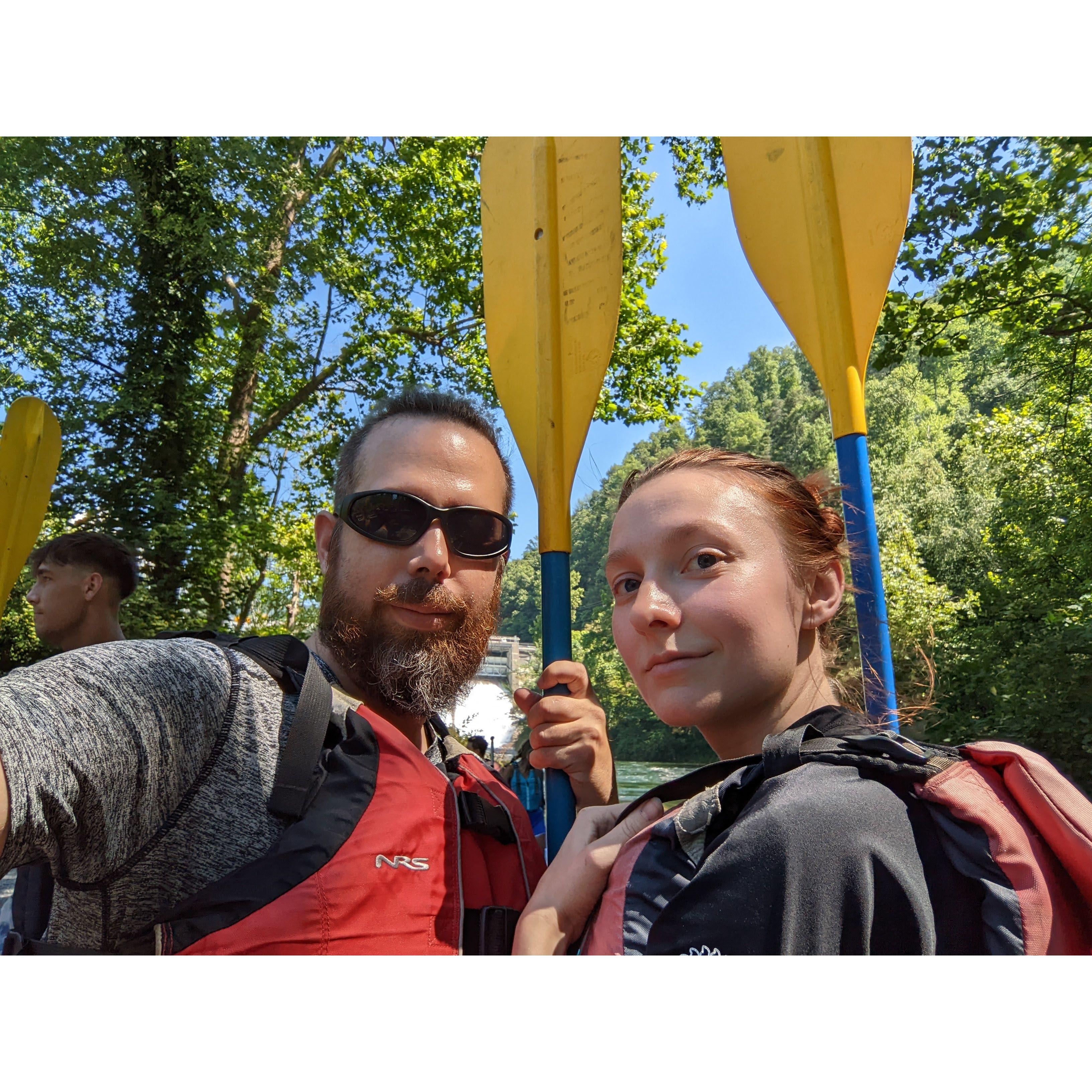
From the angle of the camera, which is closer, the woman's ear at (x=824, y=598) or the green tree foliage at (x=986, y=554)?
the woman's ear at (x=824, y=598)

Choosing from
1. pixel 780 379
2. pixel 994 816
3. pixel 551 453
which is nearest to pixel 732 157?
pixel 551 453

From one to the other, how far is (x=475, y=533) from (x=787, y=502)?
2.15 feet

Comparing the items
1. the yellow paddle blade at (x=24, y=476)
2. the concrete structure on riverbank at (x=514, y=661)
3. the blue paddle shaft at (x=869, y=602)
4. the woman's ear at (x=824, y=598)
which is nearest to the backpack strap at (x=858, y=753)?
the woman's ear at (x=824, y=598)

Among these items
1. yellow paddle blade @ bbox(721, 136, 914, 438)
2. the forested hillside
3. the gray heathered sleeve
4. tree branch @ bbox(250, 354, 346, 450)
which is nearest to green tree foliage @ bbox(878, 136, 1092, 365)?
the forested hillside

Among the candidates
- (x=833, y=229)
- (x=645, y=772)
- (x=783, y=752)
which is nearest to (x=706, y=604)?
(x=783, y=752)

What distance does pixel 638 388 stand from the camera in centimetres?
1070

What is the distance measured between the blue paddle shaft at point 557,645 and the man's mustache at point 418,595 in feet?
0.70

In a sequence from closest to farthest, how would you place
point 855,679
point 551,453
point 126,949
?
point 126,949 → point 855,679 → point 551,453

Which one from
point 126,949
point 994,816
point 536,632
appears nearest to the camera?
point 994,816

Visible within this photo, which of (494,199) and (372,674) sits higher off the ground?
(494,199)

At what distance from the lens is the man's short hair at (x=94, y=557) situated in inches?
131

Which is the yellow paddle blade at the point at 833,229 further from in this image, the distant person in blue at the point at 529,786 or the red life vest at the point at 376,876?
the distant person in blue at the point at 529,786

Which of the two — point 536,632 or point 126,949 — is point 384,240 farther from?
point 126,949

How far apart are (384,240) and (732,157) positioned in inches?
371
